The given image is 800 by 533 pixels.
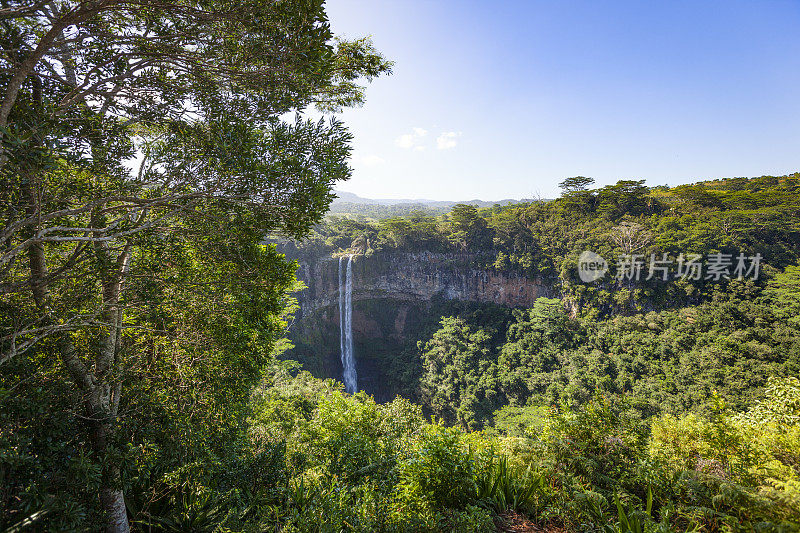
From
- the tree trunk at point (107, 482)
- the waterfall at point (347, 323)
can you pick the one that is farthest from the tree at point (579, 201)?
the tree trunk at point (107, 482)

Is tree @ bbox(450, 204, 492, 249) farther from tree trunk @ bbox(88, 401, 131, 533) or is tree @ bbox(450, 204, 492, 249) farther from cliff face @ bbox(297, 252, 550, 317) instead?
tree trunk @ bbox(88, 401, 131, 533)

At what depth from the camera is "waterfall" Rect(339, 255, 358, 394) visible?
3170cm

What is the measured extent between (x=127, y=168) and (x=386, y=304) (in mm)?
32269

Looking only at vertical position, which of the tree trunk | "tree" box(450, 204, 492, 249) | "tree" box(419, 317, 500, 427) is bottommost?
"tree" box(419, 317, 500, 427)

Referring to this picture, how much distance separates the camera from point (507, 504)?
392 centimetres

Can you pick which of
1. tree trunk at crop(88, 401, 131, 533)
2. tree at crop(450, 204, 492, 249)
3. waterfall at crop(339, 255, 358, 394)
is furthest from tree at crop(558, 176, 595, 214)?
tree trunk at crop(88, 401, 131, 533)

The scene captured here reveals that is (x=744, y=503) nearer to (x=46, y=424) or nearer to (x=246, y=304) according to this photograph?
(x=246, y=304)

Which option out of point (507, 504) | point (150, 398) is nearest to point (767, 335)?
point (507, 504)

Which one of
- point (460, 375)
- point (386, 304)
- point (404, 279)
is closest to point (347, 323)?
point (386, 304)

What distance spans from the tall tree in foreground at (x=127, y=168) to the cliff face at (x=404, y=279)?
2708 cm

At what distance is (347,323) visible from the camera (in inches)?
1299

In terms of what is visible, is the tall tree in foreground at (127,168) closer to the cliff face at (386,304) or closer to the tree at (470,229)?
the cliff face at (386,304)

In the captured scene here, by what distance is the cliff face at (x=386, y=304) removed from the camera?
2975 cm

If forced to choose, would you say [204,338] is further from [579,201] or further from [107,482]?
[579,201]
